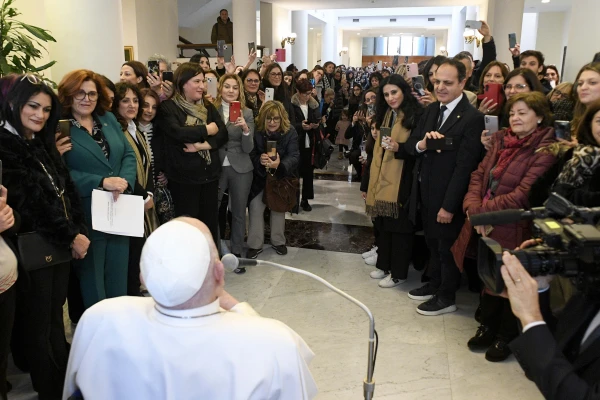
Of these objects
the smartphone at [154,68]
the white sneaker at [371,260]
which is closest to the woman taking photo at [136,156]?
the smartphone at [154,68]

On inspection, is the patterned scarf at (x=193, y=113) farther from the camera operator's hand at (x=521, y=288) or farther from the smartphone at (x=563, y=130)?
the camera operator's hand at (x=521, y=288)

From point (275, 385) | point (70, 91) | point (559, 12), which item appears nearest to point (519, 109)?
point (275, 385)

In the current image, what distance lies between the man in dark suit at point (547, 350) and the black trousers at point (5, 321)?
1.92m

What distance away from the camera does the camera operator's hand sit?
1233 mm

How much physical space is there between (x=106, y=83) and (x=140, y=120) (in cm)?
53

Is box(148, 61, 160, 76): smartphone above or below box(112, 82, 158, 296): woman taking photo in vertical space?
above

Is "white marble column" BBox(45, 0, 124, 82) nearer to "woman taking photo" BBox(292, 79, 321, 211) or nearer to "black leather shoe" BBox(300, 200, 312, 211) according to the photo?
"woman taking photo" BBox(292, 79, 321, 211)

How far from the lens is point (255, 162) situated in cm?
427

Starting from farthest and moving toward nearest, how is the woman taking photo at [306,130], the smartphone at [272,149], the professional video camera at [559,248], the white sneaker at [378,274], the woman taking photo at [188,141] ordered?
the woman taking photo at [306,130], the white sneaker at [378,274], the smartphone at [272,149], the woman taking photo at [188,141], the professional video camera at [559,248]

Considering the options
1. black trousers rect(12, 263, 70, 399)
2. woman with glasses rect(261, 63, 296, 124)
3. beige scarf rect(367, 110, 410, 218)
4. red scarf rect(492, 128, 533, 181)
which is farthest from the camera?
woman with glasses rect(261, 63, 296, 124)

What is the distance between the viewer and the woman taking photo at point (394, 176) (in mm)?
3643

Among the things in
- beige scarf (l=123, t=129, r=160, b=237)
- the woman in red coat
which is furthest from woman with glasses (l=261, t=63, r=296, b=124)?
the woman in red coat

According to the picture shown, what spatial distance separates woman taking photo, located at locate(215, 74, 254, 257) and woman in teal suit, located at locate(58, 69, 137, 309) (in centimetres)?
115

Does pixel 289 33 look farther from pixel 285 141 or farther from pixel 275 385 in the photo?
pixel 275 385
